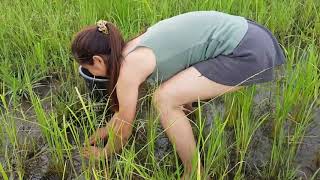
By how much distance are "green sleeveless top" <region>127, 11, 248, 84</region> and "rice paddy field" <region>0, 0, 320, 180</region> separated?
0.60 ft

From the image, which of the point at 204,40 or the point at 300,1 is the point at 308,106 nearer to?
the point at 204,40

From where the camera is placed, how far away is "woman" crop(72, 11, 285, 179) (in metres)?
1.88

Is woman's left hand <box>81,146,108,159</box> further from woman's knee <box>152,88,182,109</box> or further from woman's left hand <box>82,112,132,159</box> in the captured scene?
woman's knee <box>152,88,182,109</box>

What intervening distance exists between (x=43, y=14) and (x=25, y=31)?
27 cm

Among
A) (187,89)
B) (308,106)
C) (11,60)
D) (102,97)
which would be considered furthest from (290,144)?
(11,60)

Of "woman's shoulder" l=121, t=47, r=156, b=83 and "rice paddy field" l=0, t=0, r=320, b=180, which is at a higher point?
"woman's shoulder" l=121, t=47, r=156, b=83

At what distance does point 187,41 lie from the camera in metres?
1.97

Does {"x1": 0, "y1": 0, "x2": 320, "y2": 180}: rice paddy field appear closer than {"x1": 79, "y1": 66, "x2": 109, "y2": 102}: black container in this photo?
Yes

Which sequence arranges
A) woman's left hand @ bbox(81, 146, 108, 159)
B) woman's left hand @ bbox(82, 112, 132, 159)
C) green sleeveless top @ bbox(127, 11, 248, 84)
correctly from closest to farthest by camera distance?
woman's left hand @ bbox(81, 146, 108, 159)
woman's left hand @ bbox(82, 112, 132, 159)
green sleeveless top @ bbox(127, 11, 248, 84)

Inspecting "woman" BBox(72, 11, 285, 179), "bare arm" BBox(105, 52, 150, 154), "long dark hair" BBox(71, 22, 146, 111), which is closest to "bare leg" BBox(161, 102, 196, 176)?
"woman" BBox(72, 11, 285, 179)

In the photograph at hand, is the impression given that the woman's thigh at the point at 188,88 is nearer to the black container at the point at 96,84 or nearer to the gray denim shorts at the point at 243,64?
the gray denim shorts at the point at 243,64

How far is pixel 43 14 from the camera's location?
2.93m

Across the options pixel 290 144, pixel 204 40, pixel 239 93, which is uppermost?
pixel 204 40

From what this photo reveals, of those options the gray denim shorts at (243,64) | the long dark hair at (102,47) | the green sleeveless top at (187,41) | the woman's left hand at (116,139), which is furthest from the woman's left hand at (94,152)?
the gray denim shorts at (243,64)
